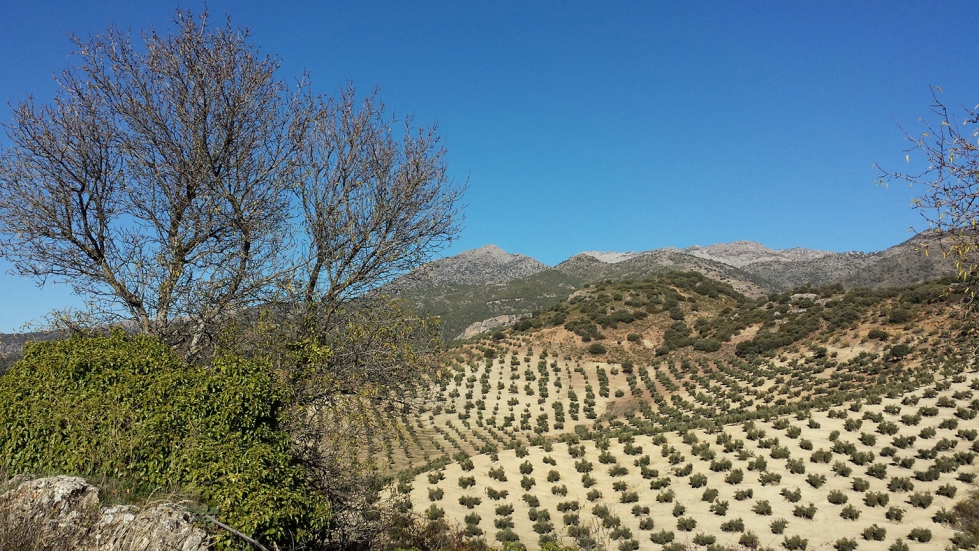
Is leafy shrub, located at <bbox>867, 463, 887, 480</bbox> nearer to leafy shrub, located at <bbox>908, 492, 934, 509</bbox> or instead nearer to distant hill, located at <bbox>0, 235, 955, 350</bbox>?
leafy shrub, located at <bbox>908, 492, 934, 509</bbox>

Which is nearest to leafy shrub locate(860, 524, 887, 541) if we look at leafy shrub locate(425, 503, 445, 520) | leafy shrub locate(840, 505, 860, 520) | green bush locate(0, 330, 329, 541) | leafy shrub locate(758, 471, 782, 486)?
leafy shrub locate(840, 505, 860, 520)

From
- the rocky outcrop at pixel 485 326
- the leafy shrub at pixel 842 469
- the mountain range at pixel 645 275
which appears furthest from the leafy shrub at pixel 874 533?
the rocky outcrop at pixel 485 326

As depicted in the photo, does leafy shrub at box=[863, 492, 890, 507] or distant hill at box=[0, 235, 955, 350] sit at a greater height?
distant hill at box=[0, 235, 955, 350]

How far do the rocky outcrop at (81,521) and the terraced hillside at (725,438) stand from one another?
184 inches

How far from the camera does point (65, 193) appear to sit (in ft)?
32.3

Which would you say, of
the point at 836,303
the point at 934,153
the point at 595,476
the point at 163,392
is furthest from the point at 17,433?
the point at 836,303

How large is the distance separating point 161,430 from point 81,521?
5.20 ft

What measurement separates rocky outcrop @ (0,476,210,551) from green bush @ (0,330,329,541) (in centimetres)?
58

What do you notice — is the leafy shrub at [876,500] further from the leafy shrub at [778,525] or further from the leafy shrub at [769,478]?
the leafy shrub at [778,525]

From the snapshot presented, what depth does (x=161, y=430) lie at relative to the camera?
6371 mm

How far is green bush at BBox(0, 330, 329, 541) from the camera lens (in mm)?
5863

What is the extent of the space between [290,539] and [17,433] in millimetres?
3444

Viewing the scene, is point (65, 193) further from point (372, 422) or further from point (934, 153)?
point (934, 153)

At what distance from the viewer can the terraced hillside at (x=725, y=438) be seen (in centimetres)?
1452
